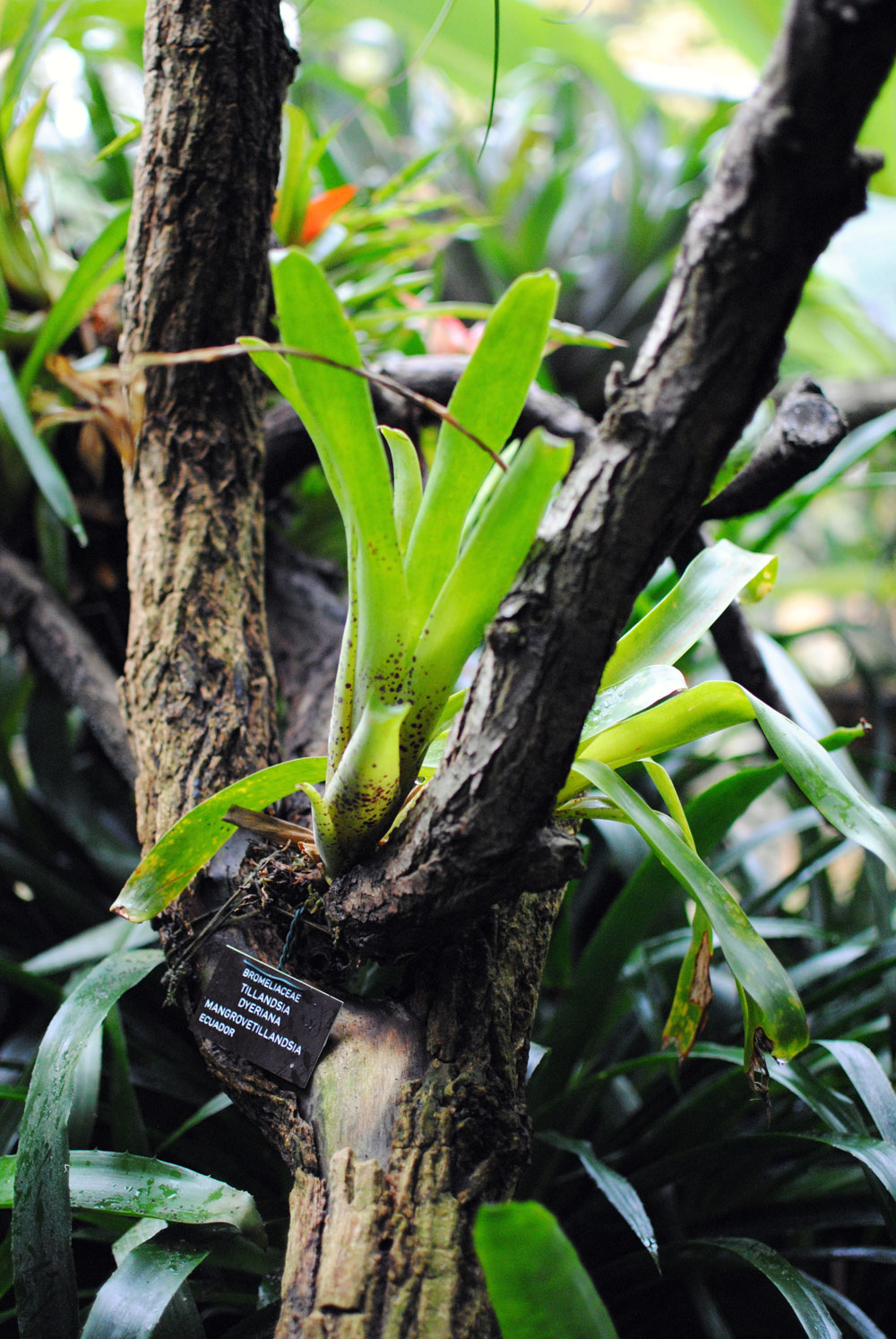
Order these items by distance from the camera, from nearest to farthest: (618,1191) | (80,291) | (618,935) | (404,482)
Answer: (404,482) → (618,1191) → (618,935) → (80,291)

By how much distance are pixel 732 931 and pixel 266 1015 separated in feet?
1.06

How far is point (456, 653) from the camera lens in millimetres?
469

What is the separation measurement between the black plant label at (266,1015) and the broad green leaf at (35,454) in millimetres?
477

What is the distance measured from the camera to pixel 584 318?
1.95 meters

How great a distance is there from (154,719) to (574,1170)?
0.69 meters

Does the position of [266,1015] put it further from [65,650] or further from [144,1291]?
[65,650]

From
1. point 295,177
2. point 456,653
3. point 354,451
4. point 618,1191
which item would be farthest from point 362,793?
point 295,177

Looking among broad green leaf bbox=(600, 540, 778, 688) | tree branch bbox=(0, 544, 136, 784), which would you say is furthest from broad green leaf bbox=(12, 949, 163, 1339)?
broad green leaf bbox=(600, 540, 778, 688)

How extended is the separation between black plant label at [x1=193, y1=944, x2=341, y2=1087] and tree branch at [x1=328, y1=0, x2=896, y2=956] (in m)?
0.10

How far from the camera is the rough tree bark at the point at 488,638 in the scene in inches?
13.3

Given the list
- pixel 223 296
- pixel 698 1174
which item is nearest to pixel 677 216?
pixel 223 296

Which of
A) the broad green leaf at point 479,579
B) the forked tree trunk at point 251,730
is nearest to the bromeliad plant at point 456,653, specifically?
the broad green leaf at point 479,579

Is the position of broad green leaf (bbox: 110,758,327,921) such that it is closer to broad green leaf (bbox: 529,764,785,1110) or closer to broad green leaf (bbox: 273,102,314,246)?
broad green leaf (bbox: 529,764,785,1110)

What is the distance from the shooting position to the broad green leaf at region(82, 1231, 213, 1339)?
19.6 inches
